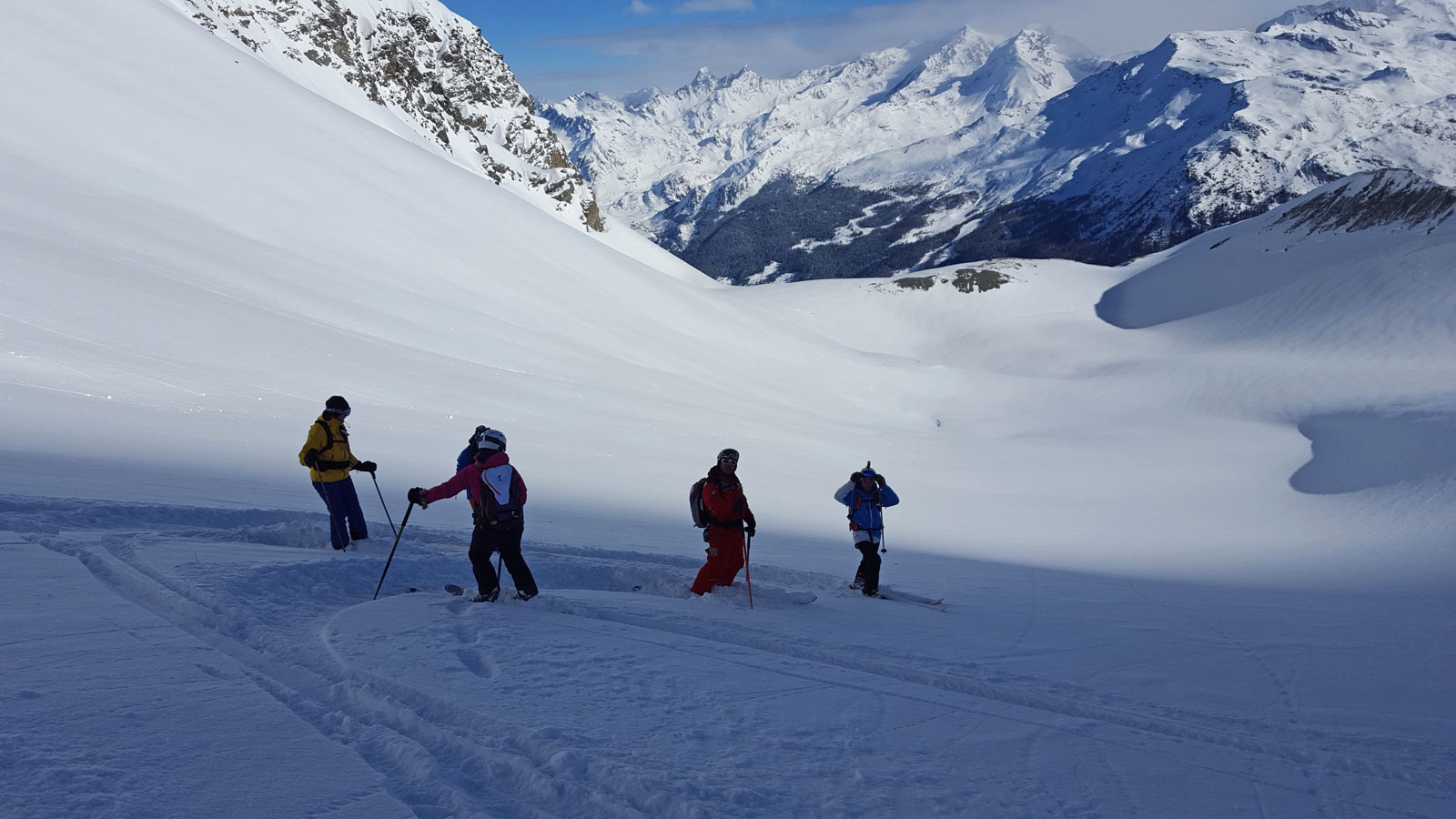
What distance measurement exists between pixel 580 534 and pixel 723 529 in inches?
126

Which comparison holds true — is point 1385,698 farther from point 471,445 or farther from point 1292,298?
point 1292,298

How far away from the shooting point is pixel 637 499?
14.7m

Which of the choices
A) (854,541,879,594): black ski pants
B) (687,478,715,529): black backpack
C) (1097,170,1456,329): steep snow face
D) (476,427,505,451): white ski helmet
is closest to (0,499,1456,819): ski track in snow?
(854,541,879,594): black ski pants

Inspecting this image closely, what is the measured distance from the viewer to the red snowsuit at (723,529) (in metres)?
8.60

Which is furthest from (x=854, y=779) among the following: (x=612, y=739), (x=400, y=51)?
(x=400, y=51)

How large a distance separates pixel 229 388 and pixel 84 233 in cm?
725

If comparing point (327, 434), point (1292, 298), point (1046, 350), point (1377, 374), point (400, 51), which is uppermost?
point (400, 51)

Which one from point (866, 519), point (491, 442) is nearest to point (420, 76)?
point (866, 519)

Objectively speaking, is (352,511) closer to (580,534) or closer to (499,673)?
(580,534)

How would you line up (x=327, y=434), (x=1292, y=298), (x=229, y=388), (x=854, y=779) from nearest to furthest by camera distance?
(x=854, y=779) → (x=327, y=434) → (x=229, y=388) → (x=1292, y=298)

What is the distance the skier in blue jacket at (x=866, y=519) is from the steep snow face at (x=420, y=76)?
229 feet

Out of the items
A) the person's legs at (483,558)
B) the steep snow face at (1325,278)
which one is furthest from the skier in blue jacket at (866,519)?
the steep snow face at (1325,278)

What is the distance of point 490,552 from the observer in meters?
7.34

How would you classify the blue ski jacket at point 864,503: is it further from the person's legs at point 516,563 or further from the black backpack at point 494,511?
the black backpack at point 494,511
